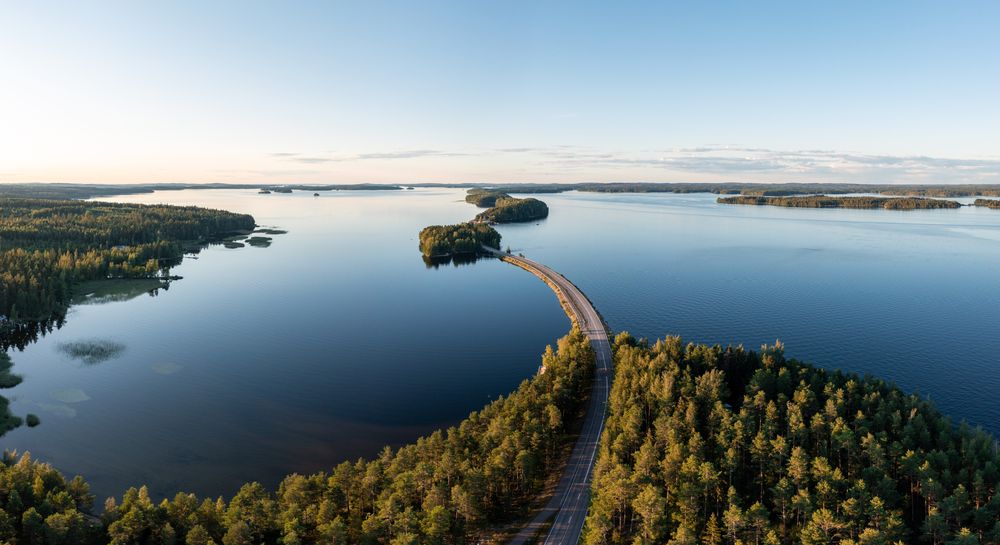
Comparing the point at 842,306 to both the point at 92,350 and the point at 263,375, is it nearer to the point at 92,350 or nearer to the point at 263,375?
the point at 263,375

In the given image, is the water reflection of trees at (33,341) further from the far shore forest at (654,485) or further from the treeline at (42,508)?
the treeline at (42,508)

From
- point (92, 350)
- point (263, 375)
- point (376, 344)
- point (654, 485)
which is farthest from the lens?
point (376, 344)

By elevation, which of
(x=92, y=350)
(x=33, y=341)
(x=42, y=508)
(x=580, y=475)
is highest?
(x=33, y=341)

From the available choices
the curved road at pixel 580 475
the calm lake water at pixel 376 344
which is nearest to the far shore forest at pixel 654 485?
the curved road at pixel 580 475

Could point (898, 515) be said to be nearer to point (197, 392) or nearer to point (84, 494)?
point (84, 494)

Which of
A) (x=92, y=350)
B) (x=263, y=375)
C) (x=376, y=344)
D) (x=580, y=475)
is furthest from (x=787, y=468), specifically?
(x=92, y=350)

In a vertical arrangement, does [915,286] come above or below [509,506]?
above

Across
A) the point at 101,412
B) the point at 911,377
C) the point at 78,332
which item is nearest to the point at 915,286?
the point at 911,377
